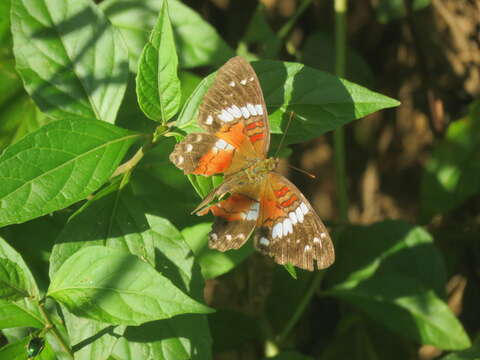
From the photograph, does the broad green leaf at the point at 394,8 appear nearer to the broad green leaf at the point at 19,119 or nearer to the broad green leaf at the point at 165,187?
the broad green leaf at the point at 165,187

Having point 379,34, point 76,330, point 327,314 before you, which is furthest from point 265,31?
point 76,330

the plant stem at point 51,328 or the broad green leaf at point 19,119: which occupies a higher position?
the broad green leaf at point 19,119

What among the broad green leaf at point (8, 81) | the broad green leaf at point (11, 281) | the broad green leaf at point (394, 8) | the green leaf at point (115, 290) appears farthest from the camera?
the broad green leaf at point (394, 8)

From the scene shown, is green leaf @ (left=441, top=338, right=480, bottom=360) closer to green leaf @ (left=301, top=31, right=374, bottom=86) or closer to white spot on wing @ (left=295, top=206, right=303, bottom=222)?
white spot on wing @ (left=295, top=206, right=303, bottom=222)

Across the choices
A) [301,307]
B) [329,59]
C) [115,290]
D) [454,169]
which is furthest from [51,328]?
[329,59]

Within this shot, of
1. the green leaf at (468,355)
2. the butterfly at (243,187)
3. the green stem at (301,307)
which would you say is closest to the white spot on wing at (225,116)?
the butterfly at (243,187)

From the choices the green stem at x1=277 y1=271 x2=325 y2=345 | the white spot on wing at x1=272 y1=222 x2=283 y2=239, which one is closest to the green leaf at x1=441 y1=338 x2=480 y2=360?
the green stem at x1=277 y1=271 x2=325 y2=345

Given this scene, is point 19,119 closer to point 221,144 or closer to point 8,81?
point 8,81
